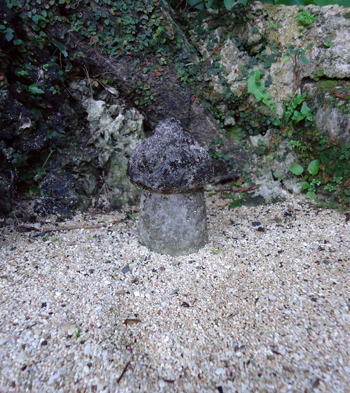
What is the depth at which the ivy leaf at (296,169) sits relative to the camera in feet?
11.5

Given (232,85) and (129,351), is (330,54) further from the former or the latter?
(129,351)

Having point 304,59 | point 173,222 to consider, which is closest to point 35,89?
point 173,222

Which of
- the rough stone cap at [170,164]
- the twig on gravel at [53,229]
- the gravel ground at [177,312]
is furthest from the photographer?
the twig on gravel at [53,229]

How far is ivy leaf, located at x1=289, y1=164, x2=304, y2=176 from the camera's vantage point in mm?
3502

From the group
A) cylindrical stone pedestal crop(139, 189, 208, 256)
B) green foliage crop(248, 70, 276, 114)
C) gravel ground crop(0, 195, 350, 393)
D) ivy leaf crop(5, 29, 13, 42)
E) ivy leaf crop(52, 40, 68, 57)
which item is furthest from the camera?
green foliage crop(248, 70, 276, 114)

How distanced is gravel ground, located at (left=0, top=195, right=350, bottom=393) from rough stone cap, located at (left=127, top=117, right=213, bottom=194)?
706 mm

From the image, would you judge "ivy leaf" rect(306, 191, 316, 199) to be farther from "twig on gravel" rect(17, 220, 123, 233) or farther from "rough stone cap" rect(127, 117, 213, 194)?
"twig on gravel" rect(17, 220, 123, 233)

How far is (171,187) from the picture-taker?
7.51 feet

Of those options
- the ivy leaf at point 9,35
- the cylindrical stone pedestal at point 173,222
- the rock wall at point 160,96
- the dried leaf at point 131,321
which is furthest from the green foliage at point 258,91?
the dried leaf at point 131,321

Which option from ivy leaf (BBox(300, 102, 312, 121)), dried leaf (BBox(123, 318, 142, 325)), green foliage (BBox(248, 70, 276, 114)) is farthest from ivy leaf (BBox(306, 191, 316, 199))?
dried leaf (BBox(123, 318, 142, 325))

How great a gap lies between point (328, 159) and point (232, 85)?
62.7 inches

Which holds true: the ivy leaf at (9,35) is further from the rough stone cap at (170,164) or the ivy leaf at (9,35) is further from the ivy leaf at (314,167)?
the ivy leaf at (314,167)

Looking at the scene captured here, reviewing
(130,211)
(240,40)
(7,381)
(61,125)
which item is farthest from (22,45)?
(7,381)

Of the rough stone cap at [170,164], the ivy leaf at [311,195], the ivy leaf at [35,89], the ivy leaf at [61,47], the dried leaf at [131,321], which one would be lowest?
the dried leaf at [131,321]
